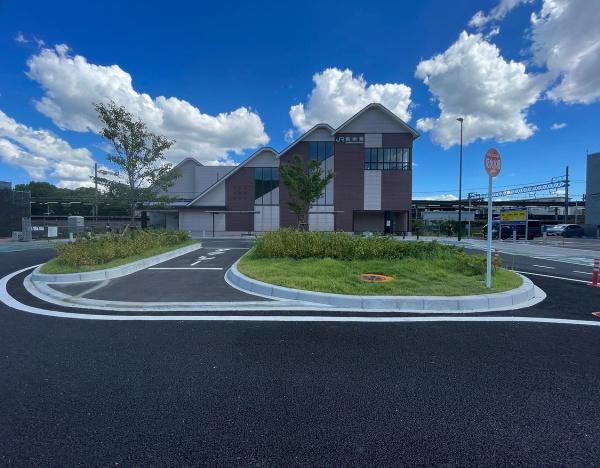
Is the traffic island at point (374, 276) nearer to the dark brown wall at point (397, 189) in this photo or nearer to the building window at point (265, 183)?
the building window at point (265, 183)

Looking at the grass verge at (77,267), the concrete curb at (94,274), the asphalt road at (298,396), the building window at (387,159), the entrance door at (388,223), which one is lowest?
the asphalt road at (298,396)

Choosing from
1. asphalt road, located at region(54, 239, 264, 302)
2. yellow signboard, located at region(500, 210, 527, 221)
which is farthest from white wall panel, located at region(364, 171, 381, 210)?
asphalt road, located at region(54, 239, 264, 302)

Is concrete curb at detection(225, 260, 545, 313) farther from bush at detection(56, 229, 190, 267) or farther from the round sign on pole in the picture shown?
bush at detection(56, 229, 190, 267)

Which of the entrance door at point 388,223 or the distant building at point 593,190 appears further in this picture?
the distant building at point 593,190

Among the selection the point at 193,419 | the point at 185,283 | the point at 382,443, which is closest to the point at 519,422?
the point at 382,443

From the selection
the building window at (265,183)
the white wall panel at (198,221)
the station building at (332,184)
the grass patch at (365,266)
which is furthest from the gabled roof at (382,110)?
the grass patch at (365,266)

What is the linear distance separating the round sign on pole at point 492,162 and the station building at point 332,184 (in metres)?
24.8

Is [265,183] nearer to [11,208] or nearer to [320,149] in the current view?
[320,149]

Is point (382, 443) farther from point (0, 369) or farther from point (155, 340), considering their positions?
point (0, 369)

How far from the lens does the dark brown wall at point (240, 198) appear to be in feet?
108

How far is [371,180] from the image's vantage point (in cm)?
3225

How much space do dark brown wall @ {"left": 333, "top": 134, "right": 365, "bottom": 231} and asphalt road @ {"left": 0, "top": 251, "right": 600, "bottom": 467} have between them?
28236mm

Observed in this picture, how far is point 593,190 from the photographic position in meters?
39.0

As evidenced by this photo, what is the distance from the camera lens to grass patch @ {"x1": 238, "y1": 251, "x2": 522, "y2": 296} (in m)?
6.21
